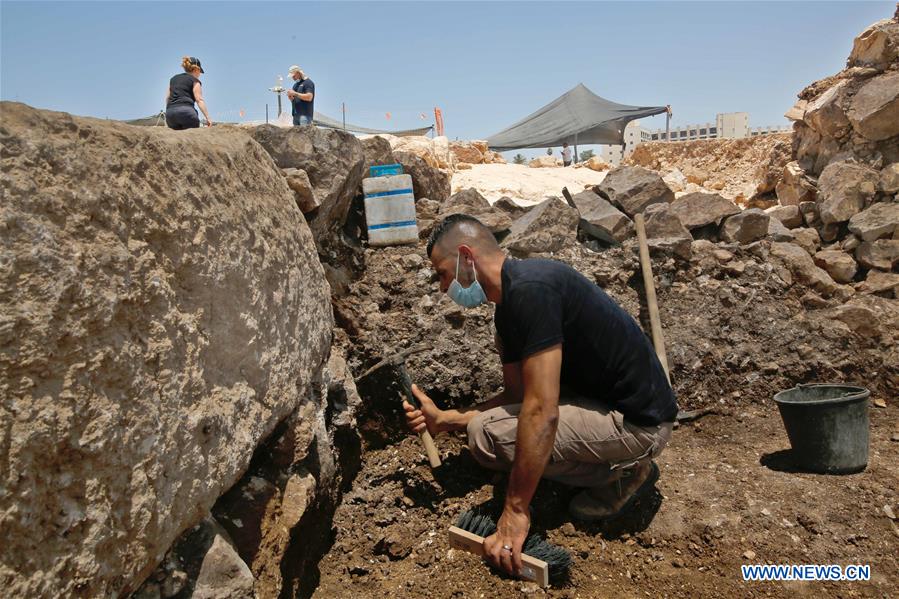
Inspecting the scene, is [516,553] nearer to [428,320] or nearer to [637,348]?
[637,348]

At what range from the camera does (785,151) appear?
7.90 meters

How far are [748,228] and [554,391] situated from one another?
329 centimetres

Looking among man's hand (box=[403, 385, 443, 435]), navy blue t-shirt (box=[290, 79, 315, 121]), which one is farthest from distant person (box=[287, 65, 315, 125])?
man's hand (box=[403, 385, 443, 435])

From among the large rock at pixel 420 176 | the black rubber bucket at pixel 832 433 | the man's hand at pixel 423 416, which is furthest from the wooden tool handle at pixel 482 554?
the large rock at pixel 420 176

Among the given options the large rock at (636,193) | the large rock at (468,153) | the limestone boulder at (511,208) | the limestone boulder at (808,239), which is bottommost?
the limestone boulder at (808,239)

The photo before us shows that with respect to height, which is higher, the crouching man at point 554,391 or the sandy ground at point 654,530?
the crouching man at point 554,391

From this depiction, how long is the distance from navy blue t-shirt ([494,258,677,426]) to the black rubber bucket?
777mm

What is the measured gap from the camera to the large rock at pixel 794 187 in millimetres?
6402

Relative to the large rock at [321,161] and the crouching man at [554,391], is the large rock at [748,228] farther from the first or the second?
the large rock at [321,161]

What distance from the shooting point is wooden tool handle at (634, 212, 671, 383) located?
3.86m

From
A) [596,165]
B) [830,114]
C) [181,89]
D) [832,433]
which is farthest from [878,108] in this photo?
→ [596,165]

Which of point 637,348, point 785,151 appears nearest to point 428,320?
point 637,348

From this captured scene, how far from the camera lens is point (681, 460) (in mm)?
3246

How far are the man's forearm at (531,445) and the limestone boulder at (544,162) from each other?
44.4 ft
